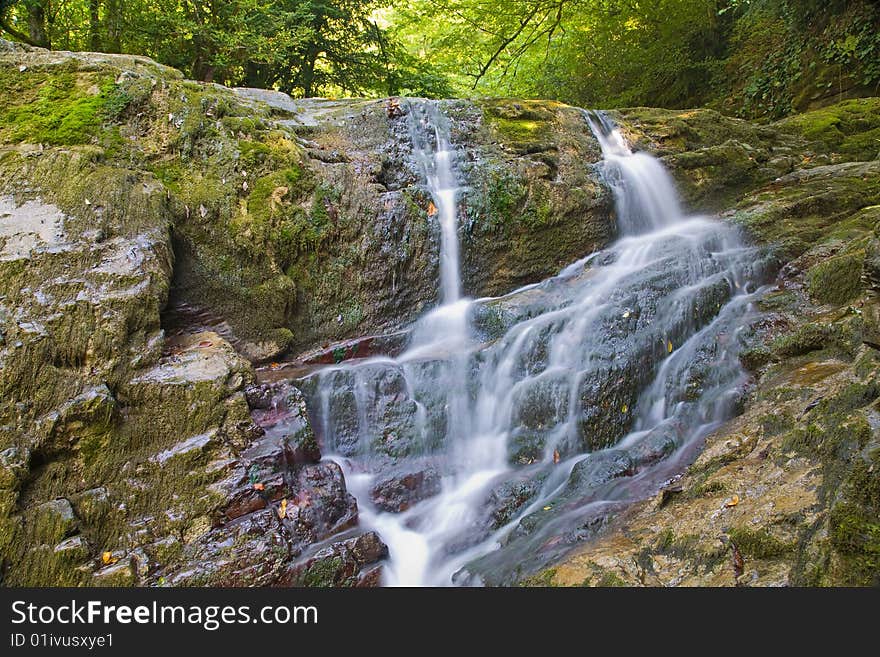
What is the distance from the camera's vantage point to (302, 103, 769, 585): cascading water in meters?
4.30

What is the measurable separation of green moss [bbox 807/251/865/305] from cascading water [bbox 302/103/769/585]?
0.58 metres

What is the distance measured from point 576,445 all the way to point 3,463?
406 centimetres

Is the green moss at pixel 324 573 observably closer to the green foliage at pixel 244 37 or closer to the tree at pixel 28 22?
the green foliage at pixel 244 37

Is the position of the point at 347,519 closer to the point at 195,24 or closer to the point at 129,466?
the point at 129,466

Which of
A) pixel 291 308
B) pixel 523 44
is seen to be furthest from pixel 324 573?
pixel 523 44

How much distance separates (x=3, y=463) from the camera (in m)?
3.74

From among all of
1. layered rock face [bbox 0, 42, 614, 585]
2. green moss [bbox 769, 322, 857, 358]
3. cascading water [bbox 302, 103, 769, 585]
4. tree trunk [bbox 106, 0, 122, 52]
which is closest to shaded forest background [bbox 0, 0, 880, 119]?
tree trunk [bbox 106, 0, 122, 52]

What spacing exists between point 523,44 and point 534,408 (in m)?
8.17

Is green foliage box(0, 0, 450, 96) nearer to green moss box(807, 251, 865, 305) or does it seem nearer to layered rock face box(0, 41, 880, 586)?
layered rock face box(0, 41, 880, 586)

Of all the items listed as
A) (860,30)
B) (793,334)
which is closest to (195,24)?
(793,334)

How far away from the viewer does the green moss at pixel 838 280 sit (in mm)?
4895

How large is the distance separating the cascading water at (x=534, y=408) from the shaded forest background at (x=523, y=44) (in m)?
4.48

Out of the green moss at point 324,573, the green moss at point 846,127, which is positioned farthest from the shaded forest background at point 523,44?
the green moss at point 324,573

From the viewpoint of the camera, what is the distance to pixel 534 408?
16.9 feet
